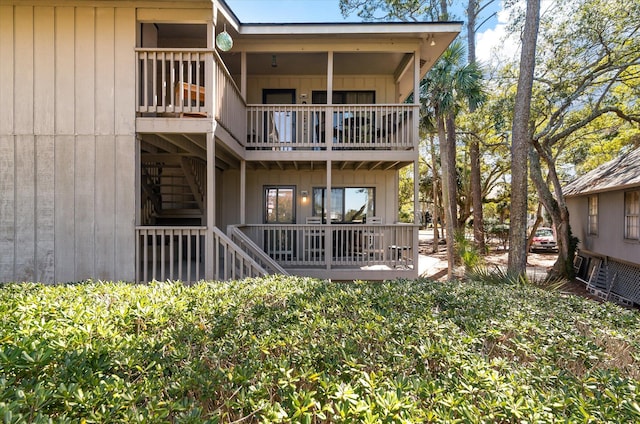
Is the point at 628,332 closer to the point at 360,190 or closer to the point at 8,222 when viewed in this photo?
the point at 360,190

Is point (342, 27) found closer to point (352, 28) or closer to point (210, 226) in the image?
point (352, 28)

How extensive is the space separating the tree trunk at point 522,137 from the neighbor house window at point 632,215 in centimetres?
487

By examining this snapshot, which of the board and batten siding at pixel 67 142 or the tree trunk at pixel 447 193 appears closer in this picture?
the board and batten siding at pixel 67 142

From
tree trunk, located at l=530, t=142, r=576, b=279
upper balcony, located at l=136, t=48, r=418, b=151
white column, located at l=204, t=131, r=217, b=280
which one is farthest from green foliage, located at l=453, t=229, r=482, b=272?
white column, located at l=204, t=131, r=217, b=280

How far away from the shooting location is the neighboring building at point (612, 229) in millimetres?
10164

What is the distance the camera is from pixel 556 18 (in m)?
12.5

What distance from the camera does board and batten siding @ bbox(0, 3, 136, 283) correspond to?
589 cm

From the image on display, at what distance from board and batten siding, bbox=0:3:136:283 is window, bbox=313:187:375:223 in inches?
228

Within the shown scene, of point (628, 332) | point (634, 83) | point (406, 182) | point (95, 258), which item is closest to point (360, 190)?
point (95, 258)

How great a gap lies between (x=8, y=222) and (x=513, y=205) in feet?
36.3

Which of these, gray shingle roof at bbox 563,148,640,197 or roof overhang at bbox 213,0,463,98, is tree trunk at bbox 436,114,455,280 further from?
gray shingle roof at bbox 563,148,640,197

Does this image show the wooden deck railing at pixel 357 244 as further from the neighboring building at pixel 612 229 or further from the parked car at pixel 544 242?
the parked car at pixel 544 242

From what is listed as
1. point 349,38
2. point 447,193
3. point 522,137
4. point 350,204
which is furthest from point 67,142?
point 447,193

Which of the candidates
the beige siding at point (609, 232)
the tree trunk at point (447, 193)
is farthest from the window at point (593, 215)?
the tree trunk at point (447, 193)
